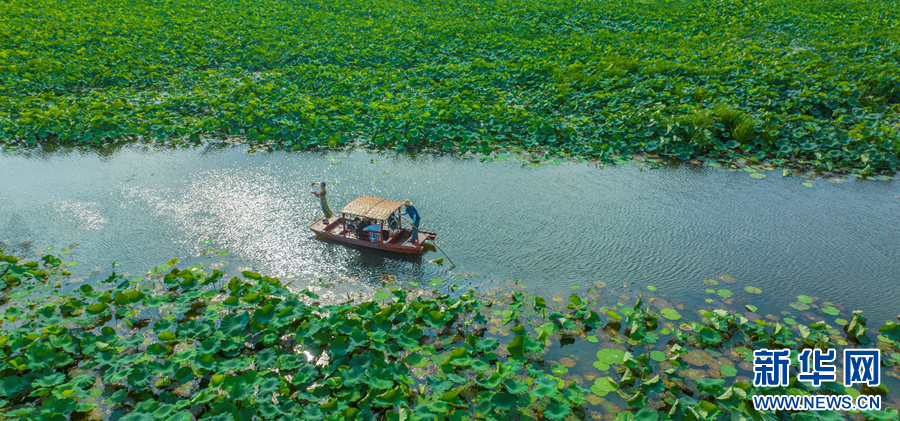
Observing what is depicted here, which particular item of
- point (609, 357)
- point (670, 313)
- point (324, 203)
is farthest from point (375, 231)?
point (670, 313)

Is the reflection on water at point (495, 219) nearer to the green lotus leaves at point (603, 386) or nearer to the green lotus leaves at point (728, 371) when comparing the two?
the green lotus leaves at point (728, 371)

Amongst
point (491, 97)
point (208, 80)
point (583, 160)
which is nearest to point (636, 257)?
point (583, 160)

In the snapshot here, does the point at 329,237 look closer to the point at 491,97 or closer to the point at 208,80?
the point at 491,97

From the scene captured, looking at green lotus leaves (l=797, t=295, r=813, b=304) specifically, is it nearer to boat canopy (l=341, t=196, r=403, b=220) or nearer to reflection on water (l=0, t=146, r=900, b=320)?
reflection on water (l=0, t=146, r=900, b=320)

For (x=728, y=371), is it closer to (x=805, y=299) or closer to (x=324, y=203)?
(x=805, y=299)

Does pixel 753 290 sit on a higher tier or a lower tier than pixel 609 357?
lower

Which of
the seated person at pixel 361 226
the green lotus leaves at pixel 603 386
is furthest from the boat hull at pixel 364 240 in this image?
the green lotus leaves at pixel 603 386
